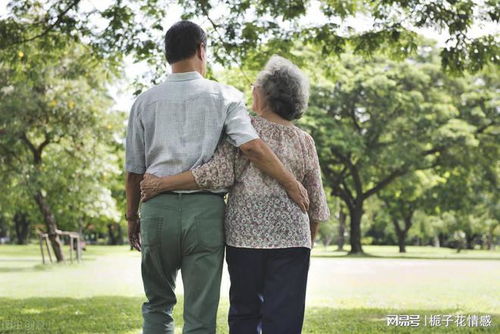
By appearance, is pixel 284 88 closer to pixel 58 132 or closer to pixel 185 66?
pixel 185 66

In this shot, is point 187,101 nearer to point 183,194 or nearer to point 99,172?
point 183,194

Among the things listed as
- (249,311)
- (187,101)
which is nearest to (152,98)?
(187,101)

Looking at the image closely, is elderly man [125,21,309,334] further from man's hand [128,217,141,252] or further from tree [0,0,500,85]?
tree [0,0,500,85]

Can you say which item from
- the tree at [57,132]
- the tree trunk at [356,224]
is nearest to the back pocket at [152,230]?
the tree at [57,132]

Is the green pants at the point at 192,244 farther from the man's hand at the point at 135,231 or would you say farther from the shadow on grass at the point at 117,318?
the shadow on grass at the point at 117,318

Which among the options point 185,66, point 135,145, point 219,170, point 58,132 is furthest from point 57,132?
point 219,170


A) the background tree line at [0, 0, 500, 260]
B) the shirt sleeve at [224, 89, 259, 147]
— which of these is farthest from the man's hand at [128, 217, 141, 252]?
the background tree line at [0, 0, 500, 260]

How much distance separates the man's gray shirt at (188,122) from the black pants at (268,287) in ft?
1.72

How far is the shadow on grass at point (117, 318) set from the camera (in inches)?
293

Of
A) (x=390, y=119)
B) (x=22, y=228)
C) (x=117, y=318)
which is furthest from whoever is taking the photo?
(x=22, y=228)

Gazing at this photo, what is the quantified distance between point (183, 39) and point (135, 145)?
606 millimetres

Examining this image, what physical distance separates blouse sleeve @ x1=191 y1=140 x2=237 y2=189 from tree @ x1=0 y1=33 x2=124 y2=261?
1755 cm

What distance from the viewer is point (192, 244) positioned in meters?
3.23

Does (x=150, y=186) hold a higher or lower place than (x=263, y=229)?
higher
